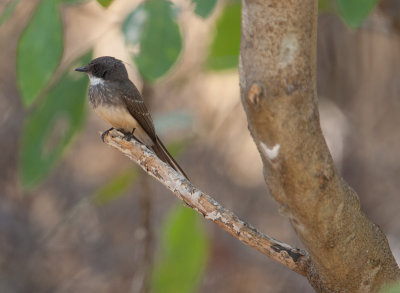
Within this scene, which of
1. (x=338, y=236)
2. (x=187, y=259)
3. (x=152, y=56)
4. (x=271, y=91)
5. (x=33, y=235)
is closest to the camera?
(x=271, y=91)

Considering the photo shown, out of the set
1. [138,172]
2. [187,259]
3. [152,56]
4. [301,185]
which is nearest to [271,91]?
[301,185]

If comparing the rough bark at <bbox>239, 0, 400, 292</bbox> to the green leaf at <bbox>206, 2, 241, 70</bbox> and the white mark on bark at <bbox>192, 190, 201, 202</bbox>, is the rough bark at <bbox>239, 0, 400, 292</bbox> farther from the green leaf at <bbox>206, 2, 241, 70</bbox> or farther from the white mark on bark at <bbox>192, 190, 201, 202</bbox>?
the green leaf at <bbox>206, 2, 241, 70</bbox>

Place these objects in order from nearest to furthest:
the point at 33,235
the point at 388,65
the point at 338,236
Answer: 1. the point at 338,236
2. the point at 388,65
3. the point at 33,235

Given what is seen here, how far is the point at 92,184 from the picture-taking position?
675cm

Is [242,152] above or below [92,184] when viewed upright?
above

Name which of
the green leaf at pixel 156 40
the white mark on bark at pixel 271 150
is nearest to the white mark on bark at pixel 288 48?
the white mark on bark at pixel 271 150

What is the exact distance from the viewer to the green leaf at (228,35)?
12.0 feet

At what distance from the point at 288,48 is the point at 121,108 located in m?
2.18

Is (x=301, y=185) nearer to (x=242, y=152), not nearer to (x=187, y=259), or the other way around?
(x=187, y=259)

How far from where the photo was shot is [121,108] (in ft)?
12.8

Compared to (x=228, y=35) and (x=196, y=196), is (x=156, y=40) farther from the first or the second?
(x=228, y=35)

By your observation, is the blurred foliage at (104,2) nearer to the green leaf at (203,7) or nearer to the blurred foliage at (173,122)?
the green leaf at (203,7)

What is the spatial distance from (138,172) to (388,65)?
302cm

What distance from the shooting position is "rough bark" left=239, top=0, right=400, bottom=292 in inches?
71.5
